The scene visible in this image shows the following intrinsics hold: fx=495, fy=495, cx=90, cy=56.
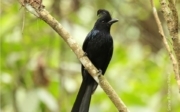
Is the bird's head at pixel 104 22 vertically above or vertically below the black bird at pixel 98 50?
above

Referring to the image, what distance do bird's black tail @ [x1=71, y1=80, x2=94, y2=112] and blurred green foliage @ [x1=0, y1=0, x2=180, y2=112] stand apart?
698mm

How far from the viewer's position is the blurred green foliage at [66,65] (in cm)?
424

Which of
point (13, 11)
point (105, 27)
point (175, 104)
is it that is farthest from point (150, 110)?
point (13, 11)

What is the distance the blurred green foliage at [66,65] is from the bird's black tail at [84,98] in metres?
0.70

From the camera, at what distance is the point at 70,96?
4.71 meters

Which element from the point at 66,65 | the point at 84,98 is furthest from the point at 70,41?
the point at 66,65

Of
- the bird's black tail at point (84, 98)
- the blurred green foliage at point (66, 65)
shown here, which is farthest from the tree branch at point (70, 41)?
the blurred green foliage at point (66, 65)

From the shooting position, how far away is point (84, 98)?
3275 mm

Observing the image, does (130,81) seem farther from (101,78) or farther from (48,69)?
(101,78)

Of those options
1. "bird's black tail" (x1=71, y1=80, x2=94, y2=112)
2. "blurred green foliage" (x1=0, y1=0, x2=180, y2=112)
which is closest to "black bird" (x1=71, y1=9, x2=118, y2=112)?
"bird's black tail" (x1=71, y1=80, x2=94, y2=112)

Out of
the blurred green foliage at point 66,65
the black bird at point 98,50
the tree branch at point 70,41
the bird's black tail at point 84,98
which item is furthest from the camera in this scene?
the blurred green foliage at point 66,65

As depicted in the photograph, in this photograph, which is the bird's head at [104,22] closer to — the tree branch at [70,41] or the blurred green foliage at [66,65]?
the blurred green foliage at [66,65]

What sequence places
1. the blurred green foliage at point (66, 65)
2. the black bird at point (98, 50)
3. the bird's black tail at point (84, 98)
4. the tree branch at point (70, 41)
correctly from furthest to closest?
the blurred green foliage at point (66, 65), the black bird at point (98, 50), the bird's black tail at point (84, 98), the tree branch at point (70, 41)

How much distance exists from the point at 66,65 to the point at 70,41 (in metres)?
2.31
